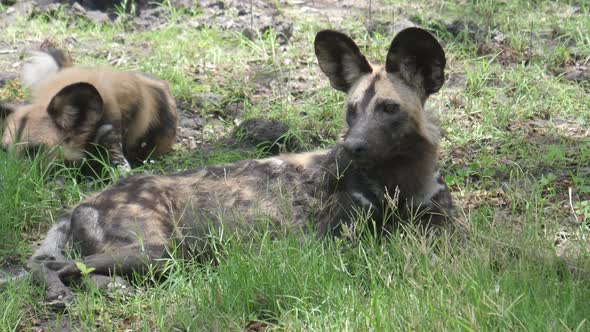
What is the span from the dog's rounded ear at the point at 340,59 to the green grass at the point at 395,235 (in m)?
0.83

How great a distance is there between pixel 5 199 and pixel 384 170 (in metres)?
1.79

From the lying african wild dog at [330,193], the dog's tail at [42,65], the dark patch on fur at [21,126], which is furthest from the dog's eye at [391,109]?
the dog's tail at [42,65]

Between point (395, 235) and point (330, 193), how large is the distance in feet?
1.97

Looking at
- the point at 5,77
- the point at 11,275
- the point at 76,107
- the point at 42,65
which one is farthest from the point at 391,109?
the point at 5,77

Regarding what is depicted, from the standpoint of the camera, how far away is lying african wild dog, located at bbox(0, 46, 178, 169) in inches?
Answer: 203

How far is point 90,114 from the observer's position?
5.22 metres

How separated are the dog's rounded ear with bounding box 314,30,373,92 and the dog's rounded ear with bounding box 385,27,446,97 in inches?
6.0

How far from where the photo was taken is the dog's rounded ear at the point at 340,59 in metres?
3.94

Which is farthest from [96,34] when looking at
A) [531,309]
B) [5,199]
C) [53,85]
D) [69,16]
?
[531,309]

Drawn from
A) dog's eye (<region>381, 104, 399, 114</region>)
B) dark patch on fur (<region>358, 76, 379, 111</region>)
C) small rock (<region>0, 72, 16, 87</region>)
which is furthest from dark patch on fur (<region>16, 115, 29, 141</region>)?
dog's eye (<region>381, 104, 399, 114</region>)

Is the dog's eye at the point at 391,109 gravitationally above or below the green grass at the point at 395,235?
above

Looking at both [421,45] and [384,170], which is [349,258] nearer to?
[384,170]

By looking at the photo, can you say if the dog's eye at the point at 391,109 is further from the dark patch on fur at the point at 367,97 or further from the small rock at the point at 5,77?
the small rock at the point at 5,77

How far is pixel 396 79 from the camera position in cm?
386
